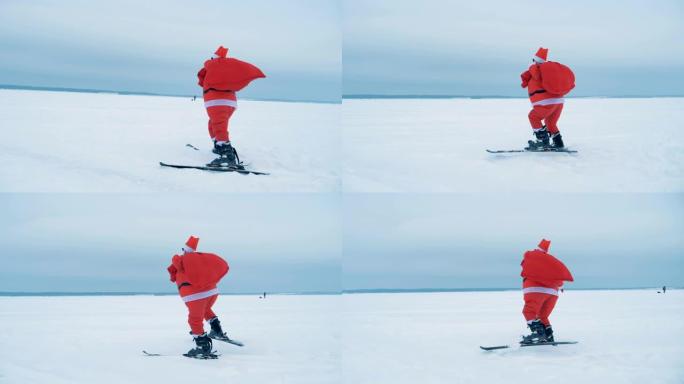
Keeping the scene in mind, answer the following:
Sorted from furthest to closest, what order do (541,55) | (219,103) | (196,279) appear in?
(541,55), (219,103), (196,279)

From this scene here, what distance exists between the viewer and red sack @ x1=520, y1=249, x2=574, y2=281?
12.3 feet

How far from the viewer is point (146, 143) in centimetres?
382

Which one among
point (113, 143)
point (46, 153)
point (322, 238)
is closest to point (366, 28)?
point (322, 238)

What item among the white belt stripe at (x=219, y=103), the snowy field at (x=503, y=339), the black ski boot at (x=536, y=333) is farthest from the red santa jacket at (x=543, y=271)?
the white belt stripe at (x=219, y=103)

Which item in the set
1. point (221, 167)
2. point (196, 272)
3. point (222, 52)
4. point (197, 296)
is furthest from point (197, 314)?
point (222, 52)

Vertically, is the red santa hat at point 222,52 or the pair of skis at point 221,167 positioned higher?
the red santa hat at point 222,52

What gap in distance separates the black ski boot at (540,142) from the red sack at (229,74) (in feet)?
4.15

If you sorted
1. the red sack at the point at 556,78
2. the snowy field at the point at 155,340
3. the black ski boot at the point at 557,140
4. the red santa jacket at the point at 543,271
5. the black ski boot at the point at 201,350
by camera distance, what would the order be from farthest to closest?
the black ski boot at the point at 557,140
the red sack at the point at 556,78
the red santa jacket at the point at 543,271
the black ski boot at the point at 201,350
the snowy field at the point at 155,340

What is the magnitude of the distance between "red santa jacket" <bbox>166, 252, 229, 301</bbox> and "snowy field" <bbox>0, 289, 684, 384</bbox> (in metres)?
0.31

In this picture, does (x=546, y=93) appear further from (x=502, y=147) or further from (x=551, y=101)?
(x=502, y=147)

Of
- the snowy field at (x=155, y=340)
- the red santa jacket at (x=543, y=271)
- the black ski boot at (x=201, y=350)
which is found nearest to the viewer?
the snowy field at (x=155, y=340)

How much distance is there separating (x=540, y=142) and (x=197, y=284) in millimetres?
1670

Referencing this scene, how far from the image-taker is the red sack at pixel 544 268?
3.75 meters

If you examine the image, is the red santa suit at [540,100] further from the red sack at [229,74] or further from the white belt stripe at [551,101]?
the red sack at [229,74]
